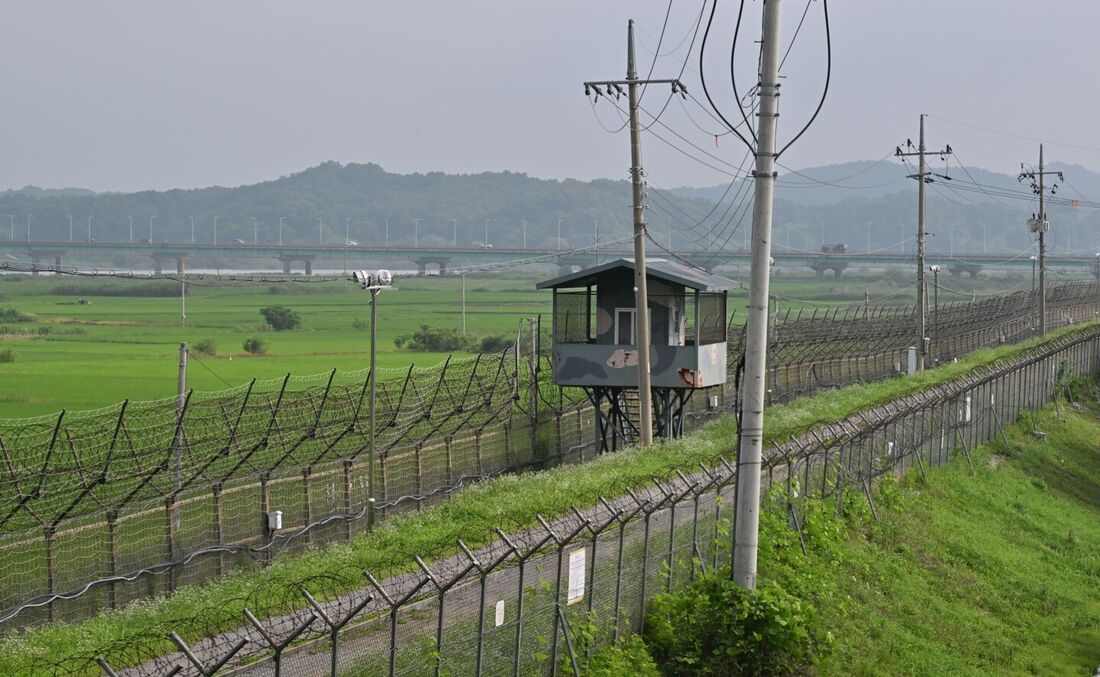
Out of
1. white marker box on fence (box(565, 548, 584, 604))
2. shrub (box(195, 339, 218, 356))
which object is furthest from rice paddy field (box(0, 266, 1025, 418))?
white marker box on fence (box(565, 548, 584, 604))

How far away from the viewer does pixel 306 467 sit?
25188mm

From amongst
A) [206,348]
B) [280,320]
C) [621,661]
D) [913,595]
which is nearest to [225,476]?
[621,661]

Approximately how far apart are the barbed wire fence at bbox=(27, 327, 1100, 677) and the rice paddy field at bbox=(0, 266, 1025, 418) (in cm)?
1685

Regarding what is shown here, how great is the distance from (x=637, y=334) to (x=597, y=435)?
4619mm

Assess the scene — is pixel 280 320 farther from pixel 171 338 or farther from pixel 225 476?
pixel 225 476

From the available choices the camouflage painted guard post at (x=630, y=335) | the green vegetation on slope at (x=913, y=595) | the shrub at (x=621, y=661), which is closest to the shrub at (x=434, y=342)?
the camouflage painted guard post at (x=630, y=335)

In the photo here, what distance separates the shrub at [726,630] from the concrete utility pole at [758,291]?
62 centimetres

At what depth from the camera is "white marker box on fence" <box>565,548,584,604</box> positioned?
50.1 feet

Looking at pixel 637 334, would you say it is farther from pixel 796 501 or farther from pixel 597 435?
pixel 796 501

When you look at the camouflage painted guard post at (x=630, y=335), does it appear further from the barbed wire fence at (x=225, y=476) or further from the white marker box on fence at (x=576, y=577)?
the white marker box on fence at (x=576, y=577)

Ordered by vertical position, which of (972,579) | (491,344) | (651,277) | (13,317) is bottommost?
(972,579)

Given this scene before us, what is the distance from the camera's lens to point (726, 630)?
17297 millimetres

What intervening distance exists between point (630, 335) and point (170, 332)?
54713mm

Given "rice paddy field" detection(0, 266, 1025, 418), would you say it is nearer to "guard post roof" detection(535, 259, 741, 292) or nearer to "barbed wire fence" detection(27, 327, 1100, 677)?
"guard post roof" detection(535, 259, 741, 292)
